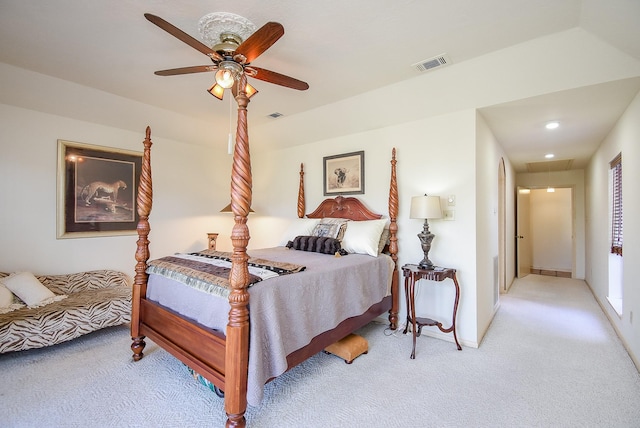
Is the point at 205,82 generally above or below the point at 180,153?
above

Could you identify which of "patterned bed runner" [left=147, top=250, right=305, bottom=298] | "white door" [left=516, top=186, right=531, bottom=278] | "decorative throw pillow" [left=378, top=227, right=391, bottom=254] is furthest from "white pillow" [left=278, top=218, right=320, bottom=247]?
"white door" [left=516, top=186, right=531, bottom=278]

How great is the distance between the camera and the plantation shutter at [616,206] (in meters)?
3.24

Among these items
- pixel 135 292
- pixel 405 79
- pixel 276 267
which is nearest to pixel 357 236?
pixel 276 267

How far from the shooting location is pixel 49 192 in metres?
3.38

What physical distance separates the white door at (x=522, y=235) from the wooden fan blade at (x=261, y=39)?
619 cm

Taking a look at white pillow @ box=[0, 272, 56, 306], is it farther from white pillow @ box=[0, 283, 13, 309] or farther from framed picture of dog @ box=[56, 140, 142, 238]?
framed picture of dog @ box=[56, 140, 142, 238]

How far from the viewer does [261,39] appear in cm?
176

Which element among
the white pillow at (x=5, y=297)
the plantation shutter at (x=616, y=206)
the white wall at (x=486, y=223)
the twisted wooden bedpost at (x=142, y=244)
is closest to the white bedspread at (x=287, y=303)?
the twisted wooden bedpost at (x=142, y=244)

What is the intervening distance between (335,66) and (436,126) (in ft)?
4.27

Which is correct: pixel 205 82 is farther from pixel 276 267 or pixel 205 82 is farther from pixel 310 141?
pixel 276 267

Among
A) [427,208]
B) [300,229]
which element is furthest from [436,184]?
[300,229]

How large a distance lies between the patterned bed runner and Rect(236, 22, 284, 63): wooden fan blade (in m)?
1.45

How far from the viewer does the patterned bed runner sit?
190 cm

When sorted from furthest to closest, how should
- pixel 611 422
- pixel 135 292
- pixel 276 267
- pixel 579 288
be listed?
1. pixel 579 288
2. pixel 135 292
3. pixel 276 267
4. pixel 611 422
